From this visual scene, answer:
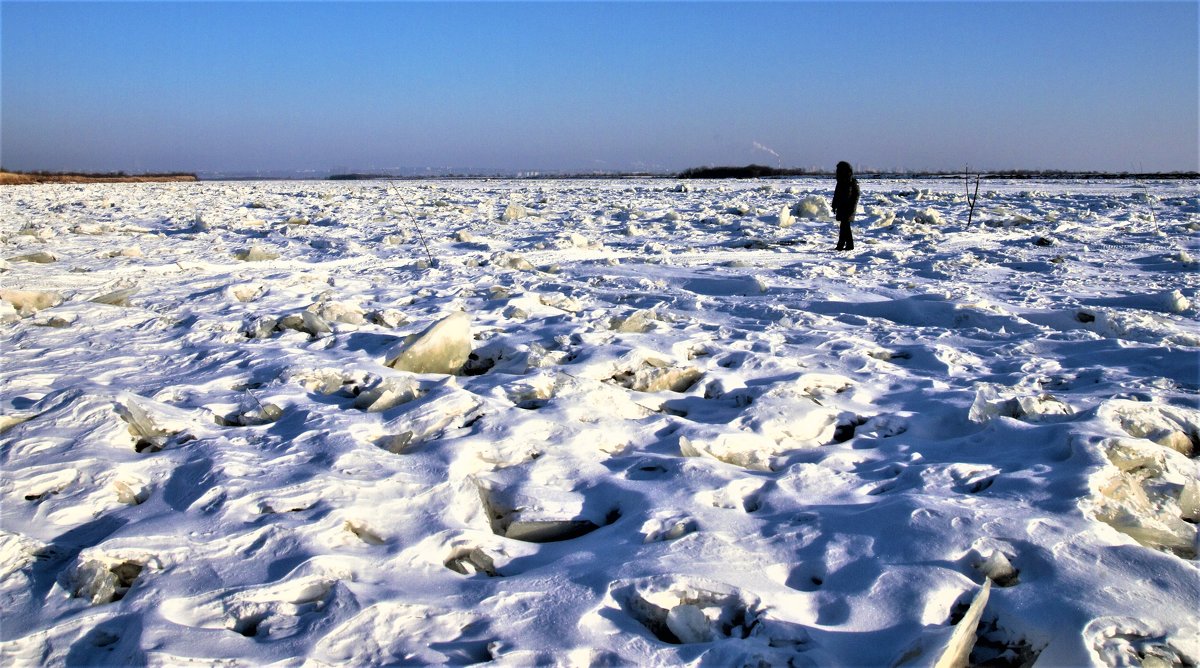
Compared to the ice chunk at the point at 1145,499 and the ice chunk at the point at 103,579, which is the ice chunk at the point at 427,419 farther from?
the ice chunk at the point at 1145,499

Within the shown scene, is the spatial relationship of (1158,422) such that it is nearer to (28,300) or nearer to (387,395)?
(387,395)

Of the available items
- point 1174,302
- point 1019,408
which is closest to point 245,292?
point 1019,408

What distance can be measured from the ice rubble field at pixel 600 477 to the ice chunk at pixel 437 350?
2 cm

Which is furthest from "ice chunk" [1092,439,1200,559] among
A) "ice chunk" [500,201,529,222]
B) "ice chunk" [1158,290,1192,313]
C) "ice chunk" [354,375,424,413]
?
"ice chunk" [500,201,529,222]

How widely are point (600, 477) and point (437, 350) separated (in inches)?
60.0

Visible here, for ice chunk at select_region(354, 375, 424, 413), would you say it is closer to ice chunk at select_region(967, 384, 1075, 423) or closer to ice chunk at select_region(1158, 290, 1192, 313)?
ice chunk at select_region(967, 384, 1075, 423)

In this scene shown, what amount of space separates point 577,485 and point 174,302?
4178 millimetres

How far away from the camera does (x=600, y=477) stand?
2.88 m

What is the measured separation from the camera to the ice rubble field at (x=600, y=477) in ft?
6.54

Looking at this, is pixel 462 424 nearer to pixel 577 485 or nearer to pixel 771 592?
pixel 577 485

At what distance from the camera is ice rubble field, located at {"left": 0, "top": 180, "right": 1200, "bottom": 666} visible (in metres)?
1.99

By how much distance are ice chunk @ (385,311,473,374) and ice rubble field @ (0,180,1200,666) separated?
16 mm

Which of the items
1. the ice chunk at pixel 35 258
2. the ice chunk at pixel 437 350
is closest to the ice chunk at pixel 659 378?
the ice chunk at pixel 437 350

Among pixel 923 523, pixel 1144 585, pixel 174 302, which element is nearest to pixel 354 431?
pixel 923 523
